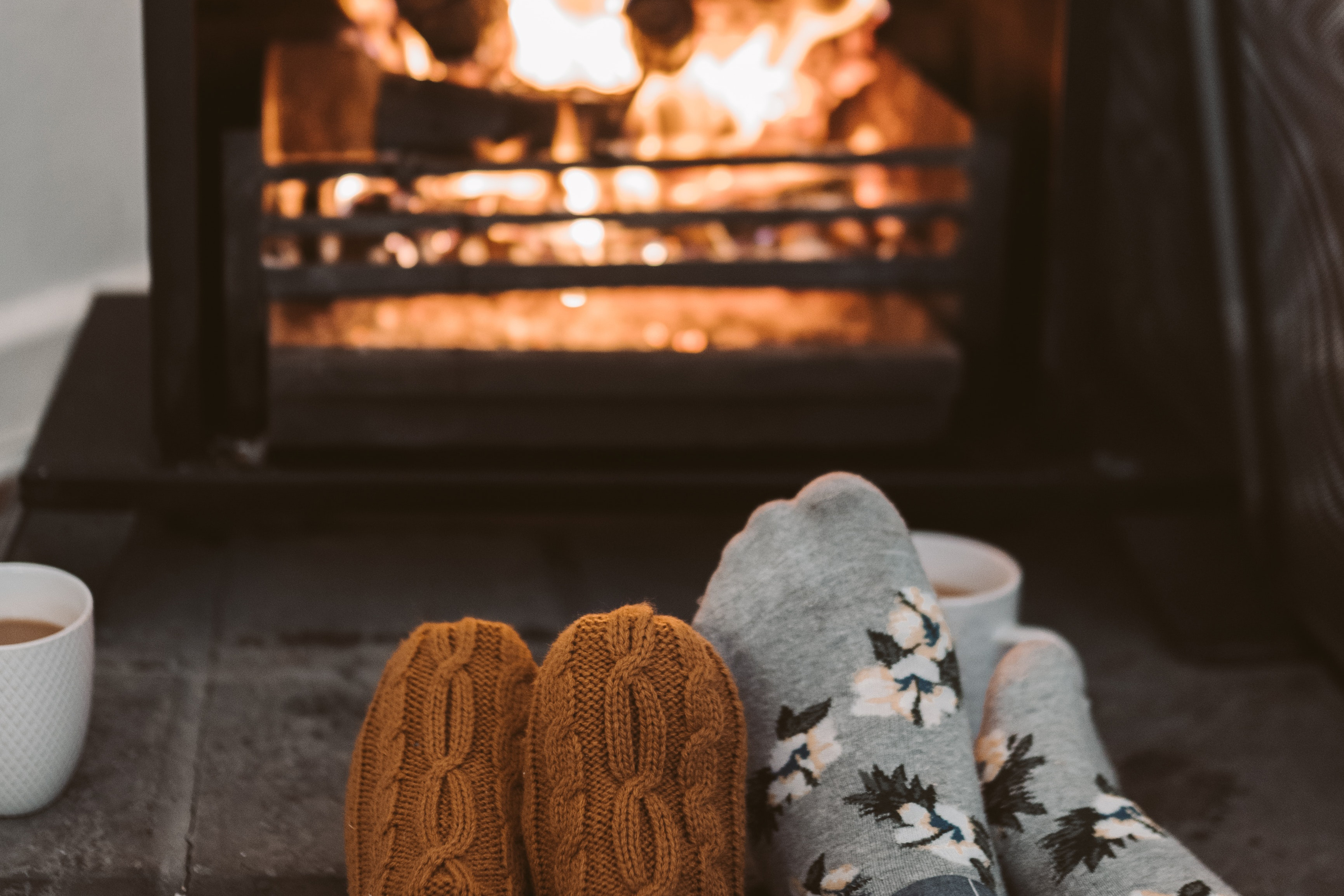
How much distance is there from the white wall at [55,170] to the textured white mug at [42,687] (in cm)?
79

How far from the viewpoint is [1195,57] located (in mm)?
1086

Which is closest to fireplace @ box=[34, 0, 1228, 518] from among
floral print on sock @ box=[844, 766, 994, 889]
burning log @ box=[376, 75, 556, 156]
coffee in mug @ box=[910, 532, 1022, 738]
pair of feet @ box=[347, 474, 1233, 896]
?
burning log @ box=[376, 75, 556, 156]

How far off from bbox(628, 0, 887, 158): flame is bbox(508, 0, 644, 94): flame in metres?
0.05

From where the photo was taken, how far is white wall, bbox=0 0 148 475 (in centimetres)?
150

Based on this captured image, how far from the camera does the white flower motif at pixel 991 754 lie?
0.77m

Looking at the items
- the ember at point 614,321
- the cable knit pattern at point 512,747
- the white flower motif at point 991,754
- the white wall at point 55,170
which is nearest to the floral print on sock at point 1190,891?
the white flower motif at point 991,754

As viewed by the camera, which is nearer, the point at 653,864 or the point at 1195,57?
the point at 653,864

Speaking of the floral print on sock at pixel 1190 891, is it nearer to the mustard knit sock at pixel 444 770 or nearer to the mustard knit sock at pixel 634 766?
the mustard knit sock at pixel 634 766

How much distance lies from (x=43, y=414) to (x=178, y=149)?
1.00 ft

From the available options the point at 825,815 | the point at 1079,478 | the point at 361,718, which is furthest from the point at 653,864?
the point at 1079,478

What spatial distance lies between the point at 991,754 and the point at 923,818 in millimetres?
122

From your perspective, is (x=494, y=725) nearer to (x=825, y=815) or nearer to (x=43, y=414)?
(x=825, y=815)

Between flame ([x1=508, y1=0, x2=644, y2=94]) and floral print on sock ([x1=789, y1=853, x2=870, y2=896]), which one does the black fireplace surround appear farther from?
floral print on sock ([x1=789, y1=853, x2=870, y2=896])

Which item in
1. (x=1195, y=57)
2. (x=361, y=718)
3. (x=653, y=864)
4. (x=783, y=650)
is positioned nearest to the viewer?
(x=653, y=864)
